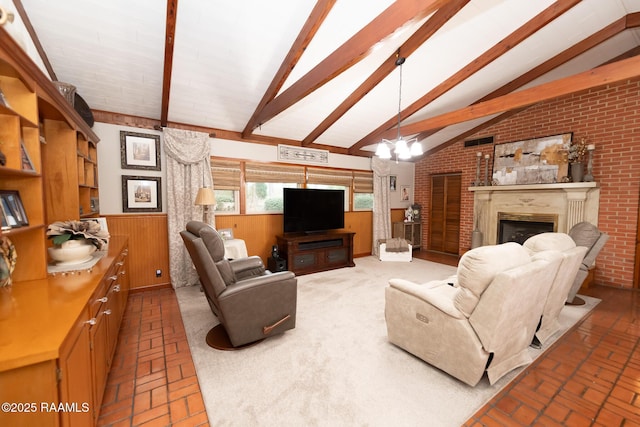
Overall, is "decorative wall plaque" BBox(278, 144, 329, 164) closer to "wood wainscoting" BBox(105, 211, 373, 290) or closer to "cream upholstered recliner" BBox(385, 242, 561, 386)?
"wood wainscoting" BBox(105, 211, 373, 290)

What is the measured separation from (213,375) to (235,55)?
3.05m

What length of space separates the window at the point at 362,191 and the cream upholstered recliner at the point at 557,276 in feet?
12.3

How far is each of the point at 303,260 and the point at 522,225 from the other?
4316mm

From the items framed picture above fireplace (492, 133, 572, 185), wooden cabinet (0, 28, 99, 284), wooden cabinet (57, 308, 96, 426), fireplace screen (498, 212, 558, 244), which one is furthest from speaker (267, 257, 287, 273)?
framed picture above fireplace (492, 133, 572, 185)

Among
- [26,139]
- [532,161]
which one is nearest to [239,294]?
[26,139]

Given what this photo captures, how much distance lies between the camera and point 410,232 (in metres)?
6.64

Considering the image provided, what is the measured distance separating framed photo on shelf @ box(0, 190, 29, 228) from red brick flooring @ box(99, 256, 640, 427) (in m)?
1.27

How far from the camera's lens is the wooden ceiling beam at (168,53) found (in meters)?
2.08

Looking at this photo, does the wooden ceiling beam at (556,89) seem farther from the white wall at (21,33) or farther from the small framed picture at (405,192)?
the white wall at (21,33)

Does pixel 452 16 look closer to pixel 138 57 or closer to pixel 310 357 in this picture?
pixel 138 57

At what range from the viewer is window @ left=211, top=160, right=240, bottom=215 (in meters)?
4.25

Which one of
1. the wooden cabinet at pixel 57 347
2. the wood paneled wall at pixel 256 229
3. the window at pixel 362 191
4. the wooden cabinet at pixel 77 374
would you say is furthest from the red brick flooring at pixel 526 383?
the window at pixel 362 191

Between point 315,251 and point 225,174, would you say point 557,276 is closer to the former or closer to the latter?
point 315,251

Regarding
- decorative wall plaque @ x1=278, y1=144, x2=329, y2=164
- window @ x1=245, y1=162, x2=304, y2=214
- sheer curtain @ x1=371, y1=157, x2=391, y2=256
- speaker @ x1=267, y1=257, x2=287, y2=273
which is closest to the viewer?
speaker @ x1=267, y1=257, x2=287, y2=273
